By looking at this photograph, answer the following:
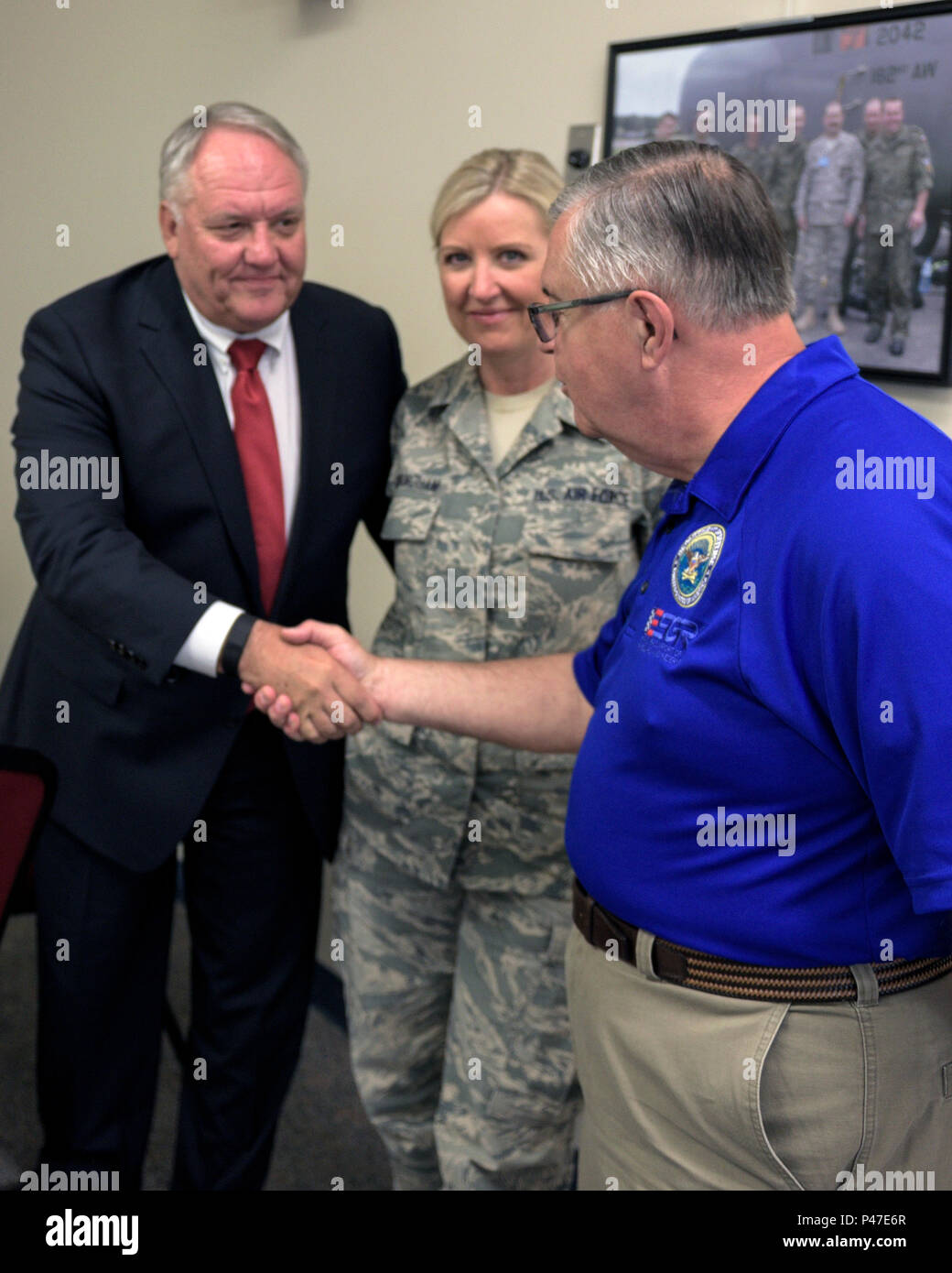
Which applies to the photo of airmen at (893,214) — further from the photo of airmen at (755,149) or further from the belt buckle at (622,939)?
the belt buckle at (622,939)

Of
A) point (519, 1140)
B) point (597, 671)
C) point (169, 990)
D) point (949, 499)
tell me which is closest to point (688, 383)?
point (949, 499)

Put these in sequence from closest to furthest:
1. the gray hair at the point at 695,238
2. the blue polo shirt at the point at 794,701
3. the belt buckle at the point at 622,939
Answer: the blue polo shirt at the point at 794,701 → the gray hair at the point at 695,238 → the belt buckle at the point at 622,939

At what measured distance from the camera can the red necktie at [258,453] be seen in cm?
186

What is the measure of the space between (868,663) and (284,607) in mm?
1103

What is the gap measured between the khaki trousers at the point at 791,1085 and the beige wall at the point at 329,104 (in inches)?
35.8

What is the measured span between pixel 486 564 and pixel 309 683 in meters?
0.30

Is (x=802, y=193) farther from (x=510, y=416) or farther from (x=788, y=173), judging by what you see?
(x=510, y=416)

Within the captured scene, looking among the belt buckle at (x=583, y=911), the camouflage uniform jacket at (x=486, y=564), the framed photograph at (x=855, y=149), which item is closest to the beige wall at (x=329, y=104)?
the framed photograph at (x=855, y=149)

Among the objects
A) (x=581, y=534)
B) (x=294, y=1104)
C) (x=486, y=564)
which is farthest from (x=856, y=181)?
(x=294, y=1104)

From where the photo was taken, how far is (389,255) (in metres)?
2.50

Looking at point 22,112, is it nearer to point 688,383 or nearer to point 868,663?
point 688,383

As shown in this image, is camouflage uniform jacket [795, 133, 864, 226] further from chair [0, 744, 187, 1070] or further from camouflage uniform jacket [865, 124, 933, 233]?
chair [0, 744, 187, 1070]

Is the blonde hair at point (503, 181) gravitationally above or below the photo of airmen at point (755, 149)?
below

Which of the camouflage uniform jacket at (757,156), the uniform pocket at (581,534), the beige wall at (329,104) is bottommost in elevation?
the uniform pocket at (581,534)
